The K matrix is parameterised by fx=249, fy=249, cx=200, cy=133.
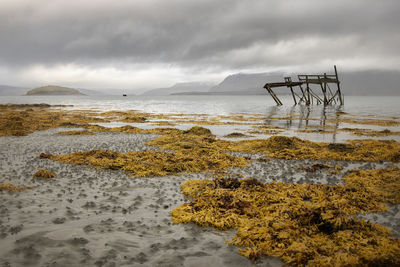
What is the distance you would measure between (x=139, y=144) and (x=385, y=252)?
471 inches

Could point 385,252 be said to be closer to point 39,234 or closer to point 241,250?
point 241,250

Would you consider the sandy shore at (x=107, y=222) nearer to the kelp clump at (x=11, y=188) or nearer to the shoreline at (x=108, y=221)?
the shoreline at (x=108, y=221)

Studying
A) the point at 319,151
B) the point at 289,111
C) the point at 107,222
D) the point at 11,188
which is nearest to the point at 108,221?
the point at 107,222

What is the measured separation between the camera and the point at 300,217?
5.20m

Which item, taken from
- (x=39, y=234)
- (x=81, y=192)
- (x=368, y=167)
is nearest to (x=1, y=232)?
(x=39, y=234)

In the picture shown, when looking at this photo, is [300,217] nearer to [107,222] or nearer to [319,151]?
[107,222]

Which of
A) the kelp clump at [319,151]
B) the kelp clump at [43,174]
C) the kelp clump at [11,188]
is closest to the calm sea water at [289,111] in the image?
the kelp clump at [319,151]

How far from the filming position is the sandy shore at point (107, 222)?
13.3ft

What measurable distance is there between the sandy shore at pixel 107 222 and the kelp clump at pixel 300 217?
1.00 feet

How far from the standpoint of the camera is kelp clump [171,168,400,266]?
4051mm

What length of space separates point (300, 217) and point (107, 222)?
4.02m

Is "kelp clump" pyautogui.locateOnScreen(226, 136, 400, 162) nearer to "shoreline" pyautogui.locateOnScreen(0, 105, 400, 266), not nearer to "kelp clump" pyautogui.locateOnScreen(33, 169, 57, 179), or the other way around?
"shoreline" pyautogui.locateOnScreen(0, 105, 400, 266)

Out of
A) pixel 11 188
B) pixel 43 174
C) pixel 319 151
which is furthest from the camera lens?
pixel 319 151

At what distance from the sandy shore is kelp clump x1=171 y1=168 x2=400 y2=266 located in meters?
0.30
